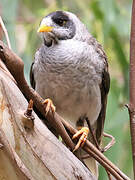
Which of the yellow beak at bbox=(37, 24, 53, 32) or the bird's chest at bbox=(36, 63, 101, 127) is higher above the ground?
the yellow beak at bbox=(37, 24, 53, 32)

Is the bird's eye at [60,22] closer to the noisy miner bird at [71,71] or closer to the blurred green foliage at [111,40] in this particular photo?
the noisy miner bird at [71,71]

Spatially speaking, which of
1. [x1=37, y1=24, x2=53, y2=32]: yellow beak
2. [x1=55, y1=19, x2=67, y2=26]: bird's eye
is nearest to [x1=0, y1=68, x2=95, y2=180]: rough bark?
[x1=37, y1=24, x2=53, y2=32]: yellow beak

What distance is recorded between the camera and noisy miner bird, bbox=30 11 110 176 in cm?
166

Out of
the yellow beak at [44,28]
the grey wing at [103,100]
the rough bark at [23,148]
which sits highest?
the yellow beak at [44,28]

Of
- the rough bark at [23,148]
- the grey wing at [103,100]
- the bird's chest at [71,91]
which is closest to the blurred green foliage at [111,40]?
the grey wing at [103,100]

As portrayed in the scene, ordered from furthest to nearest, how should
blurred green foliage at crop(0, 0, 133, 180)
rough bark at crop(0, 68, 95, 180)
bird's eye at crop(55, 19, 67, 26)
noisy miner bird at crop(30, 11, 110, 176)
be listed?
blurred green foliage at crop(0, 0, 133, 180) < bird's eye at crop(55, 19, 67, 26) < noisy miner bird at crop(30, 11, 110, 176) < rough bark at crop(0, 68, 95, 180)

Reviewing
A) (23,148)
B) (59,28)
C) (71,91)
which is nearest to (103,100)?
(71,91)

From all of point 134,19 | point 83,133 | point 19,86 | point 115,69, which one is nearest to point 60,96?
point 83,133

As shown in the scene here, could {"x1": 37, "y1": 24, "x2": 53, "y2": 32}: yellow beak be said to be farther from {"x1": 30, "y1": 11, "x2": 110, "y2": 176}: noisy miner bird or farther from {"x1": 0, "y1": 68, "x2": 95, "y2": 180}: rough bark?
{"x1": 0, "y1": 68, "x2": 95, "y2": 180}: rough bark

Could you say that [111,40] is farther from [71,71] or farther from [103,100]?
[71,71]

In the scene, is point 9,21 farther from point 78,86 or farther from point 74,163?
point 74,163

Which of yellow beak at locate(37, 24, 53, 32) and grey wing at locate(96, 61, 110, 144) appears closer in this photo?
yellow beak at locate(37, 24, 53, 32)

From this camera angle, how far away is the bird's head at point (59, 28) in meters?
1.73

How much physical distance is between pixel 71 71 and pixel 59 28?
0.25m
